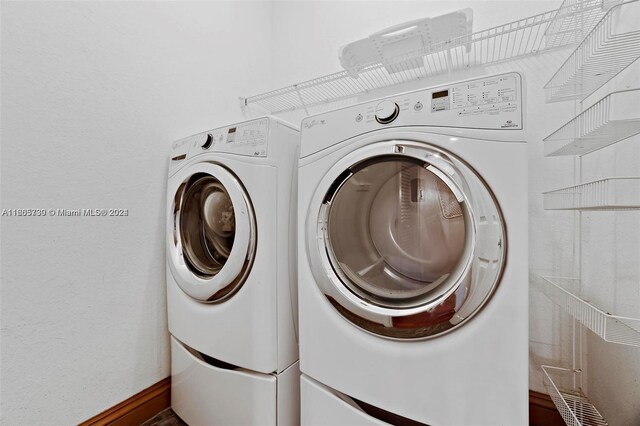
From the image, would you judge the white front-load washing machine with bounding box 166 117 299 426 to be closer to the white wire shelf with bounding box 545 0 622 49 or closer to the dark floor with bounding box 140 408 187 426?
the dark floor with bounding box 140 408 187 426

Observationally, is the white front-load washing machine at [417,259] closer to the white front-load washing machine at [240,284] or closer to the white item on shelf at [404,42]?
the white front-load washing machine at [240,284]

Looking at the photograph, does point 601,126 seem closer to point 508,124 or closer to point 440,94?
point 508,124

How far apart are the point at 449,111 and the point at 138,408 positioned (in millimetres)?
1492

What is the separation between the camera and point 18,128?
34.6 inches

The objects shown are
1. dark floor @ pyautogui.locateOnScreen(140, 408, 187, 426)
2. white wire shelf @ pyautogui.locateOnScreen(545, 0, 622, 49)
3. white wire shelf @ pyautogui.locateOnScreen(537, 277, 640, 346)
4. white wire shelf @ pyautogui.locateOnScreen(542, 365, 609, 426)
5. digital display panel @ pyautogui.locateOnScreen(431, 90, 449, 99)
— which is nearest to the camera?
white wire shelf @ pyautogui.locateOnScreen(537, 277, 640, 346)

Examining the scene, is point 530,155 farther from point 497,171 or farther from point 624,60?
point 497,171

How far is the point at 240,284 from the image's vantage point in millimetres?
970

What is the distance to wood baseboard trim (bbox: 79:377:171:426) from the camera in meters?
1.05

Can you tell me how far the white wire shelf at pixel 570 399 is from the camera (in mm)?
852

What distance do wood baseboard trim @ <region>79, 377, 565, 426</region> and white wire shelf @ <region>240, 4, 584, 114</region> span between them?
1.36 metres

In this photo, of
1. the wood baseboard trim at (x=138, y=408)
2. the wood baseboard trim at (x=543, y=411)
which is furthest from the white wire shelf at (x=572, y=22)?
the wood baseboard trim at (x=138, y=408)

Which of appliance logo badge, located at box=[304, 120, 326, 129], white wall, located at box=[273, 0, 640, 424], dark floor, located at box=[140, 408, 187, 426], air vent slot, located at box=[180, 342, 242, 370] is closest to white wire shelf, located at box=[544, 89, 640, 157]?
white wall, located at box=[273, 0, 640, 424]

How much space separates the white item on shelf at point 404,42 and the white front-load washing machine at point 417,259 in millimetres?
577

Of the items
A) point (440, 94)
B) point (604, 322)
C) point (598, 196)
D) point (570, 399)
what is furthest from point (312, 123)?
point (570, 399)
